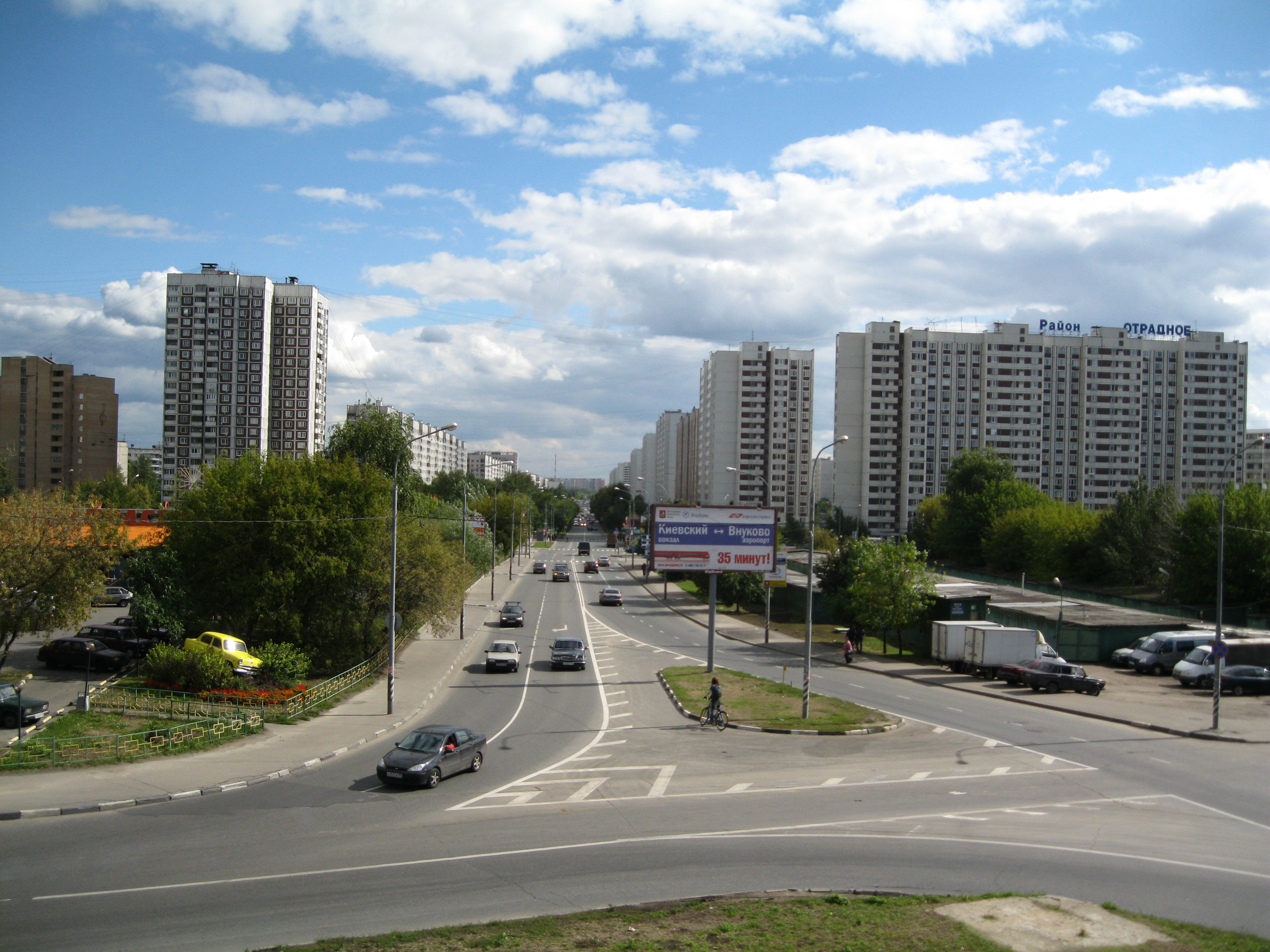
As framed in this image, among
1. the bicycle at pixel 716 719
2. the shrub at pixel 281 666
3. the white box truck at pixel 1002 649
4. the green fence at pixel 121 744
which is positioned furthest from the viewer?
the white box truck at pixel 1002 649

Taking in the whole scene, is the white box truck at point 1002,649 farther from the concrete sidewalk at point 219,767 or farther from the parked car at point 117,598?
the parked car at point 117,598

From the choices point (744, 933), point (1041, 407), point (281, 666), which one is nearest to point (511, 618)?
point (281, 666)

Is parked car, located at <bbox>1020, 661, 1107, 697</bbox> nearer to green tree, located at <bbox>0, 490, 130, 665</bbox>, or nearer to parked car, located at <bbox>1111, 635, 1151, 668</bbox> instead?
parked car, located at <bbox>1111, 635, 1151, 668</bbox>

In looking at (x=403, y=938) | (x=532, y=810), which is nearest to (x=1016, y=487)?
(x=532, y=810)

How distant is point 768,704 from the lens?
2980cm

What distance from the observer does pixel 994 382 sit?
121500mm

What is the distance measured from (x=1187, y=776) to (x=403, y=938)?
1936 cm

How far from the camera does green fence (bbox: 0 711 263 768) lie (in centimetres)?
1966

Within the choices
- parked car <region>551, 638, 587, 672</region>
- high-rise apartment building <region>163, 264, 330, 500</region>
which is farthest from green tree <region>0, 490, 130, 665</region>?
high-rise apartment building <region>163, 264, 330, 500</region>

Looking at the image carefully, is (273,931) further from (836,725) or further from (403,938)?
(836,725)

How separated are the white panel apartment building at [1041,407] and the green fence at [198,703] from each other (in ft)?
347

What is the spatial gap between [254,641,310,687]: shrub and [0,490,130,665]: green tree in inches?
279

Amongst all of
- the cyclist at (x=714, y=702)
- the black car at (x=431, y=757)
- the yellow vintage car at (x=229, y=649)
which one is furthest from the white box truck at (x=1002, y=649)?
the yellow vintage car at (x=229, y=649)

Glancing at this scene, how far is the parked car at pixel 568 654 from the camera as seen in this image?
37.6 meters
